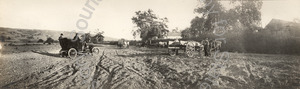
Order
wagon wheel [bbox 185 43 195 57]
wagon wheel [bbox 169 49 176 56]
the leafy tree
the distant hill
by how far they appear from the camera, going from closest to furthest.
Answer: the leafy tree
the distant hill
wagon wheel [bbox 185 43 195 57]
wagon wheel [bbox 169 49 176 56]

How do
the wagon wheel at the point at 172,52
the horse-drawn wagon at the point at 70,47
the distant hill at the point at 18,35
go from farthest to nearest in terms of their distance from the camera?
the wagon wheel at the point at 172,52, the horse-drawn wagon at the point at 70,47, the distant hill at the point at 18,35

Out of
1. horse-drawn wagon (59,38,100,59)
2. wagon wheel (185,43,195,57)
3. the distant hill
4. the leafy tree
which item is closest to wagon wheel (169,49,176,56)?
wagon wheel (185,43,195,57)

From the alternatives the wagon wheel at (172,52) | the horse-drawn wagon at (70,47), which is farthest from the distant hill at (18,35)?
the wagon wheel at (172,52)

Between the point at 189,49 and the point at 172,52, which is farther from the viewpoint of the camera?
the point at 172,52

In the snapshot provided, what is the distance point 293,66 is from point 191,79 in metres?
3.79

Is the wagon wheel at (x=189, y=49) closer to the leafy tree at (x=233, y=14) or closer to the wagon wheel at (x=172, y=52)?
the wagon wheel at (x=172, y=52)

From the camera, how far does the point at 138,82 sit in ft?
14.1

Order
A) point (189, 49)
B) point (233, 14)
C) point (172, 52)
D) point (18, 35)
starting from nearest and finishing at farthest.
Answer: point (233, 14) < point (189, 49) < point (172, 52) < point (18, 35)

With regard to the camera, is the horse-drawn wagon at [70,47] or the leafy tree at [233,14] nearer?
the leafy tree at [233,14]

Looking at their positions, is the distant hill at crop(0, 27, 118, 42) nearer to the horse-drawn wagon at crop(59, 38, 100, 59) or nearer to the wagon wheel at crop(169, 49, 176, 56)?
the horse-drawn wagon at crop(59, 38, 100, 59)

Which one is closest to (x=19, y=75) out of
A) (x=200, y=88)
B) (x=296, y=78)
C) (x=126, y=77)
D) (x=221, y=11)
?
(x=126, y=77)

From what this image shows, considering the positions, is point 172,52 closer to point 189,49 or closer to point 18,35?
point 189,49

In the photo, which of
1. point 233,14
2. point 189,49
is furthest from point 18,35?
point 233,14

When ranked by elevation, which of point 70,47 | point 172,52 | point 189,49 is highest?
point 70,47
